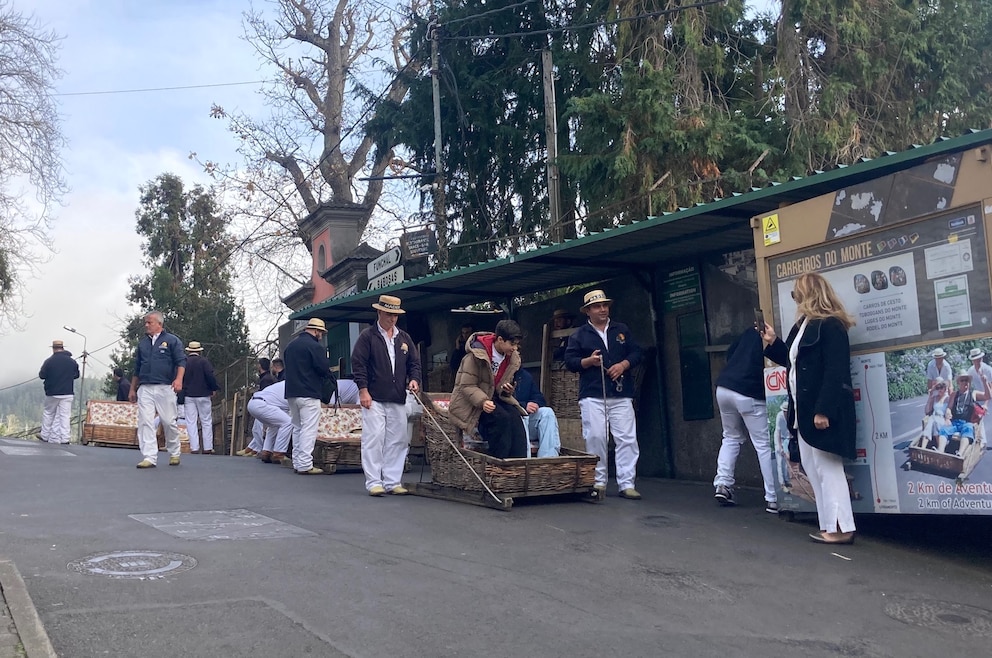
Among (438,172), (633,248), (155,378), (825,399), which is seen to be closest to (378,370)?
(633,248)

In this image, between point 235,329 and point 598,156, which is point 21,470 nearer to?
point 598,156

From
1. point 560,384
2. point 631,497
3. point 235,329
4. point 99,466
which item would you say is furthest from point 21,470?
point 235,329

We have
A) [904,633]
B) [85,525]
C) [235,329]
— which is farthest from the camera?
[235,329]

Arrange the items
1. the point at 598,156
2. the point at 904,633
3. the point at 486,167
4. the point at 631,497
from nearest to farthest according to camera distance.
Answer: the point at 904,633 → the point at 631,497 → the point at 598,156 → the point at 486,167

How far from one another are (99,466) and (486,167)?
1068 centimetres

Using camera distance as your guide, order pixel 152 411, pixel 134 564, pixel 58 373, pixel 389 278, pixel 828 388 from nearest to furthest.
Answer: pixel 134 564 < pixel 828 388 < pixel 152 411 < pixel 389 278 < pixel 58 373

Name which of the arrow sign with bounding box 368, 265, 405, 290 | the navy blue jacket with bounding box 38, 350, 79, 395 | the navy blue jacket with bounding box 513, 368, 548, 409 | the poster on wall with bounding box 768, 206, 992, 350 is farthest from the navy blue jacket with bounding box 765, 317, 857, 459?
the navy blue jacket with bounding box 38, 350, 79, 395

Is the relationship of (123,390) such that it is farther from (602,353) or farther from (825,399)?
(825,399)

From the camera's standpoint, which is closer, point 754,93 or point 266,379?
point 754,93

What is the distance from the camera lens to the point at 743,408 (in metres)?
9.02

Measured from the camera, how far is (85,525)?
7.62 m

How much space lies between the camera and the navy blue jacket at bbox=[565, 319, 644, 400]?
9.75 metres

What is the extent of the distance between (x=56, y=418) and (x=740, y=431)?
47.4 ft

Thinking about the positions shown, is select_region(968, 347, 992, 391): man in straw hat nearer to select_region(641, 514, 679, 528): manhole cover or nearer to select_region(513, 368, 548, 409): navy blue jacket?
select_region(641, 514, 679, 528): manhole cover
